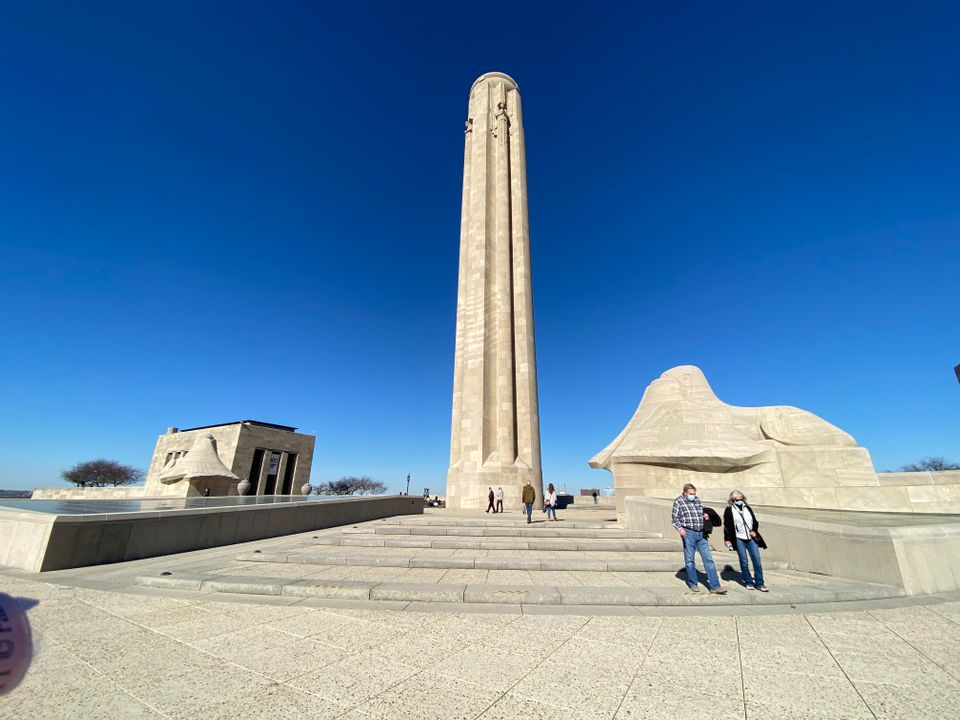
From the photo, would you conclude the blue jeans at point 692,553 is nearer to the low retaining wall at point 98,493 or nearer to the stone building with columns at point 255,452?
the stone building with columns at point 255,452

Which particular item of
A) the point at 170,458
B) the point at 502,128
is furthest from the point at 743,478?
the point at 170,458

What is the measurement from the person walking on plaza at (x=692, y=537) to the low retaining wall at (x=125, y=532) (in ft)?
35.4

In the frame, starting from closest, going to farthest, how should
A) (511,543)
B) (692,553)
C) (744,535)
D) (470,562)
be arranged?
1. (744,535)
2. (692,553)
3. (470,562)
4. (511,543)

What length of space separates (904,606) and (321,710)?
7.56 meters

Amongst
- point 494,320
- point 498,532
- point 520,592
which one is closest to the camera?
point 520,592

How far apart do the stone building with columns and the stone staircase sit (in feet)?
110

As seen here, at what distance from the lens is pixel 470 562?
8.16 meters

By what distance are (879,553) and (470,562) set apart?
23.0 ft

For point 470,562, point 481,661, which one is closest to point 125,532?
point 470,562

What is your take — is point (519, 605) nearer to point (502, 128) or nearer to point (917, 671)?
point (917, 671)

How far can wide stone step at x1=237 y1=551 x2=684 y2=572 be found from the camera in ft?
25.6

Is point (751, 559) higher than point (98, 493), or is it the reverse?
point (98, 493)

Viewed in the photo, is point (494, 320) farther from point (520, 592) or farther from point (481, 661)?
point (481, 661)

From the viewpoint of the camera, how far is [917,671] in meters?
3.55
